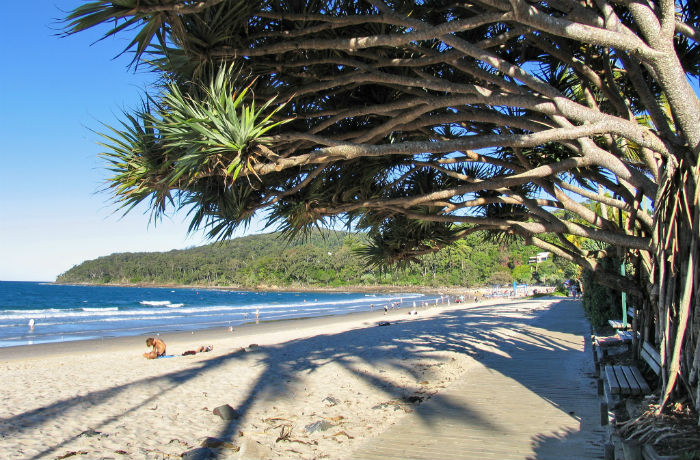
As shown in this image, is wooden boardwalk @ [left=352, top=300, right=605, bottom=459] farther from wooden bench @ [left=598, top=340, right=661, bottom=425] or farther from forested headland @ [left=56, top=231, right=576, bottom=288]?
forested headland @ [left=56, top=231, right=576, bottom=288]

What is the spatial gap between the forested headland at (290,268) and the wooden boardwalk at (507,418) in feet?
183

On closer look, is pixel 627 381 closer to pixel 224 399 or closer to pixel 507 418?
pixel 507 418

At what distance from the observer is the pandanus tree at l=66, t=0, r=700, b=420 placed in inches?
129

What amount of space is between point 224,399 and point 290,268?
10499 cm

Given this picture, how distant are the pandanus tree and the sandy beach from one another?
2313 mm

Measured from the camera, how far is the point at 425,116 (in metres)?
4.62

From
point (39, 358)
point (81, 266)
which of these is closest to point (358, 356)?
point (39, 358)

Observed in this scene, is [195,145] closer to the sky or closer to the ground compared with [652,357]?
closer to the sky

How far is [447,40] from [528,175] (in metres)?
1.44

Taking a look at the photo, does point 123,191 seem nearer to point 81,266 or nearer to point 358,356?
point 358,356

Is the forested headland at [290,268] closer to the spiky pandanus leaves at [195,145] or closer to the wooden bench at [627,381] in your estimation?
the wooden bench at [627,381]

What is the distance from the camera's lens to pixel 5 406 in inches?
277

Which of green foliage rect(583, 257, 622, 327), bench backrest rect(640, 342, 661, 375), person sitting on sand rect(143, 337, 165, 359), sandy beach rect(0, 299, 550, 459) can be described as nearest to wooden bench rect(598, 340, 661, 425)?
bench backrest rect(640, 342, 661, 375)

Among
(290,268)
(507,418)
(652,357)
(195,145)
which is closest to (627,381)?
(652,357)
